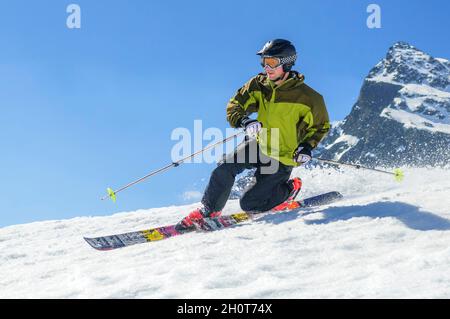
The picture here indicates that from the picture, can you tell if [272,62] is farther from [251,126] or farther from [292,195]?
[292,195]

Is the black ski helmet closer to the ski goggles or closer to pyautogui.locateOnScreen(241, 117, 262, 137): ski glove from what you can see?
the ski goggles

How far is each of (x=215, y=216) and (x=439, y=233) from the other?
11.2 feet

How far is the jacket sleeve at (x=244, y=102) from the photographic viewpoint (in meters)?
7.52

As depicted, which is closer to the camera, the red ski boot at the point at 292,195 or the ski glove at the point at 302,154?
the ski glove at the point at 302,154

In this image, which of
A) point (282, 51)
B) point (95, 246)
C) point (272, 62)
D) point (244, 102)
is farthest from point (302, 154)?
point (95, 246)

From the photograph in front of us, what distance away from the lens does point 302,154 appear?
723cm

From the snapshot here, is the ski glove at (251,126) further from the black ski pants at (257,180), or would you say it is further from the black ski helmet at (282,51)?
the black ski helmet at (282,51)

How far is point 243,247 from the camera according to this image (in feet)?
16.0

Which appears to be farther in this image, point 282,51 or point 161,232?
point 282,51

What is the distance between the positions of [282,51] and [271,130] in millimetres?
1130

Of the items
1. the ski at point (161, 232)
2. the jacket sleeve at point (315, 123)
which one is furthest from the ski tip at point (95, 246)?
the jacket sleeve at point (315, 123)

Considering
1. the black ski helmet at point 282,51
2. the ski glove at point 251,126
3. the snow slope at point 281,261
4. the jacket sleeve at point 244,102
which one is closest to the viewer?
the snow slope at point 281,261

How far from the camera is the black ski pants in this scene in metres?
7.31
